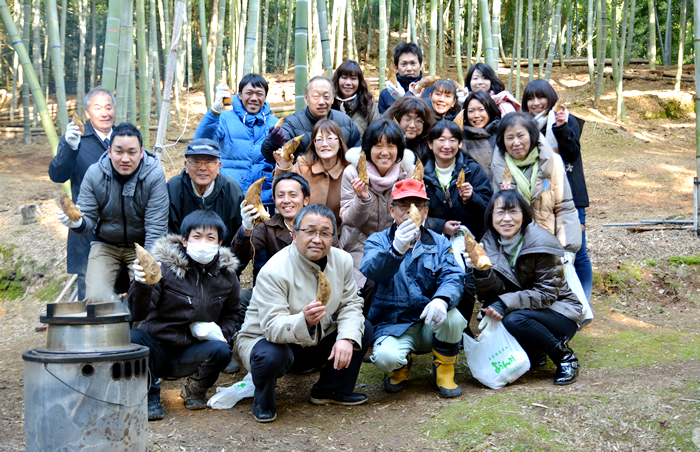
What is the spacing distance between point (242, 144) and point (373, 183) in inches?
49.6

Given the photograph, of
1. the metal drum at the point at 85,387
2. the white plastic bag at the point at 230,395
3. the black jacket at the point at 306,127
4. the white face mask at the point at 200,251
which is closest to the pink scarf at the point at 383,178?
the black jacket at the point at 306,127

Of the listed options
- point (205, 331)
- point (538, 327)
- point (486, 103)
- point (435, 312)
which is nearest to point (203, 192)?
point (205, 331)

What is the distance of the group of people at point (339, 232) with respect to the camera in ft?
10.0

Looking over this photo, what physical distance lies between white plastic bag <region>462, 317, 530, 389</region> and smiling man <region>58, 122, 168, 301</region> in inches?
83.7

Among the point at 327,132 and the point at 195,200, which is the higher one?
the point at 327,132

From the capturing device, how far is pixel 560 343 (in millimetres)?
3240

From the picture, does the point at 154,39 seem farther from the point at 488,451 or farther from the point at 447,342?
the point at 488,451

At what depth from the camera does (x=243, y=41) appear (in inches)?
490

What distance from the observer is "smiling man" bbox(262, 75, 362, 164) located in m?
4.09

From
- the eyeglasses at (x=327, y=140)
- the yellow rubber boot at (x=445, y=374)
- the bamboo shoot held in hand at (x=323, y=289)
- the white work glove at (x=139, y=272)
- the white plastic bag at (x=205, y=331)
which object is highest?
the eyeglasses at (x=327, y=140)

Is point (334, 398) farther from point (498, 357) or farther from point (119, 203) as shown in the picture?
point (119, 203)

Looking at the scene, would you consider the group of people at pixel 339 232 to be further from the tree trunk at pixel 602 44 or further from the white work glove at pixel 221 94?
the tree trunk at pixel 602 44

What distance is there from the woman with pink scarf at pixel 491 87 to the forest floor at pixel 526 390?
180 centimetres

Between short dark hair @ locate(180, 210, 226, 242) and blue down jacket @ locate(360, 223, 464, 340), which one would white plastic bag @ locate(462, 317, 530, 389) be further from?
short dark hair @ locate(180, 210, 226, 242)
